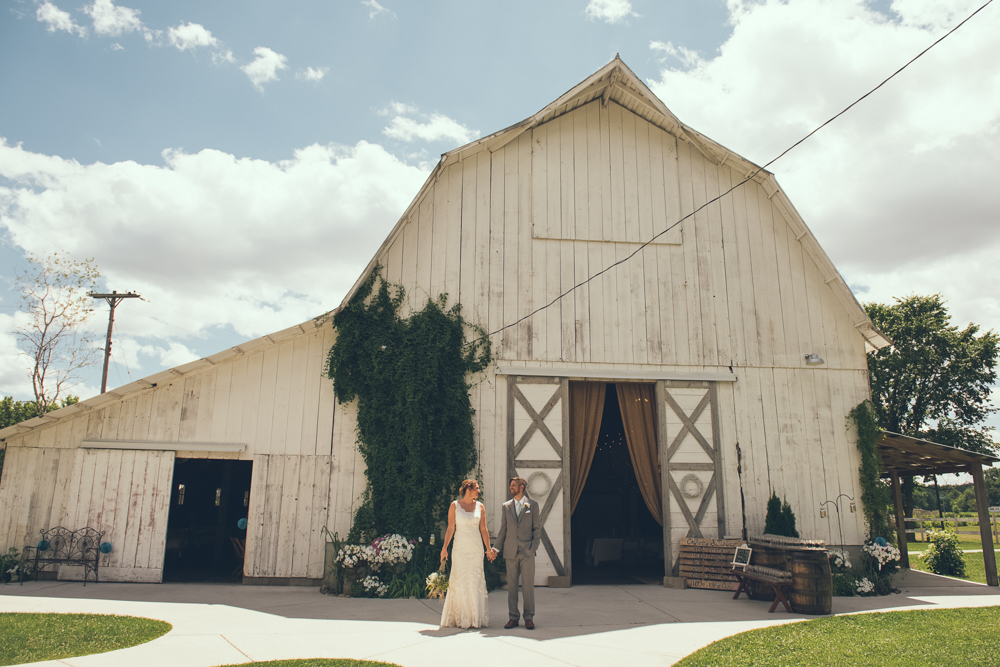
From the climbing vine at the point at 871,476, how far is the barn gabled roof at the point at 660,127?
1.32 metres

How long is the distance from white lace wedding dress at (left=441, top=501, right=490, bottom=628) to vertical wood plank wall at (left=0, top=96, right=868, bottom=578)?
272cm

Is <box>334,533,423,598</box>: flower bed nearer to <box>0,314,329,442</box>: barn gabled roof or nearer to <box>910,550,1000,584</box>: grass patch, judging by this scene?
<box>0,314,329,442</box>: barn gabled roof

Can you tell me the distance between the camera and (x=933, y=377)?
26.4 meters

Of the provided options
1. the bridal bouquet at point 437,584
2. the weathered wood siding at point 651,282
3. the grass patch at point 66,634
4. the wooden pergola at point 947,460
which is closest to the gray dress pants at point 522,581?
the bridal bouquet at point 437,584

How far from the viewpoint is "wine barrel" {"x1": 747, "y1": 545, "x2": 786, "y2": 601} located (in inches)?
309

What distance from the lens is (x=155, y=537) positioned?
8.70m

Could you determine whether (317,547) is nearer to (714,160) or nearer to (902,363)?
(714,160)

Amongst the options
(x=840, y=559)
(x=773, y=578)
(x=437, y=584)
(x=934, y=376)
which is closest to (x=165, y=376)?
(x=437, y=584)

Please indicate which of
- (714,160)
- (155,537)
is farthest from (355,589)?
(714,160)

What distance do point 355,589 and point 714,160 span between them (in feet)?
27.4

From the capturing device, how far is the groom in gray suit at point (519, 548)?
20.2ft

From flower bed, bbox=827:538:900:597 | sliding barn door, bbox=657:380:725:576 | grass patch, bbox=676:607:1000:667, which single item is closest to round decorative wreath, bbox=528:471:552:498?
sliding barn door, bbox=657:380:725:576

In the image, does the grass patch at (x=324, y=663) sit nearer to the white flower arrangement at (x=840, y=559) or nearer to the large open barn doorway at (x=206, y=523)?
the large open barn doorway at (x=206, y=523)

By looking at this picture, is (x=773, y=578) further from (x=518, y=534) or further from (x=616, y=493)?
(x=616, y=493)
